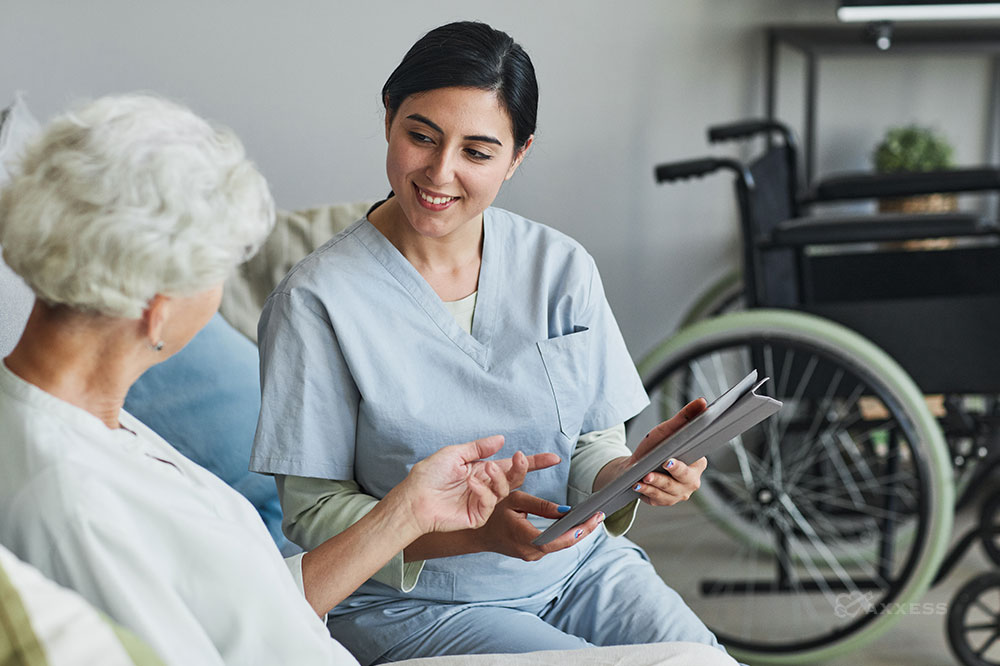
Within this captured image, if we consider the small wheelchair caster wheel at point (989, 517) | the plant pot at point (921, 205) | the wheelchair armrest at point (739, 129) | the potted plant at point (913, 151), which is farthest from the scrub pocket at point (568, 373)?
the potted plant at point (913, 151)

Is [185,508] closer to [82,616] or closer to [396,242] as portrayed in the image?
[82,616]

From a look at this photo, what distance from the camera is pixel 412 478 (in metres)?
1.00

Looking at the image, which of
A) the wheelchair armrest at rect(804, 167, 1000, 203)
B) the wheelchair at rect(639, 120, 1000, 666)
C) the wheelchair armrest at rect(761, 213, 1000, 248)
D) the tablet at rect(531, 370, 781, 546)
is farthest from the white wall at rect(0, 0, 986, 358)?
the tablet at rect(531, 370, 781, 546)

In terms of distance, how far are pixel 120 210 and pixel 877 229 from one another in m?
1.44

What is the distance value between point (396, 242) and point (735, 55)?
1.71m

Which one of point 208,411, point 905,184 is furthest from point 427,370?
point 905,184

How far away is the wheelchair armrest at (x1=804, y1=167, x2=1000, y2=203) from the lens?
7.34 ft

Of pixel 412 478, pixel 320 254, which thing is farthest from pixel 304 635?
pixel 320 254

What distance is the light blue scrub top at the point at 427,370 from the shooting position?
1113 mm

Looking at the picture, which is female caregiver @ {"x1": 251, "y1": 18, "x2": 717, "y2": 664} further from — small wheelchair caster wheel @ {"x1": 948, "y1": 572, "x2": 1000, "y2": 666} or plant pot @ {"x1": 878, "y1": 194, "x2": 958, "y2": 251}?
plant pot @ {"x1": 878, "y1": 194, "x2": 958, "y2": 251}

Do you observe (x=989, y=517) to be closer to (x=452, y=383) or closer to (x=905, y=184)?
(x=905, y=184)

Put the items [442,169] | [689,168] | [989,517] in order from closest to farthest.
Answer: [442,169] < [989,517] < [689,168]

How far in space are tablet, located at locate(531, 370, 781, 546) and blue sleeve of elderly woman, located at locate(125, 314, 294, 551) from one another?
50 cm

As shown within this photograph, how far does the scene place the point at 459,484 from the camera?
1.03 meters
